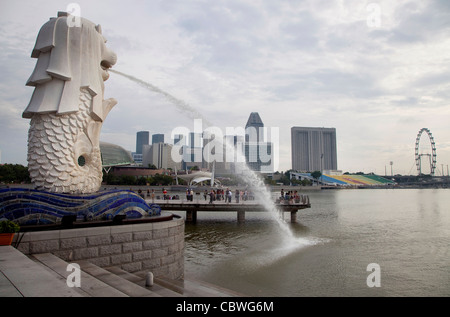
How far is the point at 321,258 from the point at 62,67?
47.0 feet

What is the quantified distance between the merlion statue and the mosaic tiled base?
2108 mm

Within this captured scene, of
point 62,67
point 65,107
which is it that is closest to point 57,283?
point 65,107

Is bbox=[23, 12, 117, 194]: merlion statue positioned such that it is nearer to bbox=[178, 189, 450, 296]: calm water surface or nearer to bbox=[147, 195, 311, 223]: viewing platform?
bbox=[178, 189, 450, 296]: calm water surface

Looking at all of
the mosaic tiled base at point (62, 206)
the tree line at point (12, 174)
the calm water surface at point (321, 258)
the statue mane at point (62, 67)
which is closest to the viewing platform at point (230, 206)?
the calm water surface at point (321, 258)

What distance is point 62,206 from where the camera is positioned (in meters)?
11.1

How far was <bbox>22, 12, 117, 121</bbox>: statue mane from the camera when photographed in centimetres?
1349

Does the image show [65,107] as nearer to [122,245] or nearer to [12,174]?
[122,245]

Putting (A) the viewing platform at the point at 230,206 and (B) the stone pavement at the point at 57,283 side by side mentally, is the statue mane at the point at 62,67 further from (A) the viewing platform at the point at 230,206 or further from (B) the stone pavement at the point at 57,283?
(A) the viewing platform at the point at 230,206

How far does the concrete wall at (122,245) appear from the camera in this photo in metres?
8.59

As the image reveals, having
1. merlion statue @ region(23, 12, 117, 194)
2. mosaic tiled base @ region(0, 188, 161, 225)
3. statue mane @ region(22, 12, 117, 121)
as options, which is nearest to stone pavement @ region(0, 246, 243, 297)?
mosaic tiled base @ region(0, 188, 161, 225)

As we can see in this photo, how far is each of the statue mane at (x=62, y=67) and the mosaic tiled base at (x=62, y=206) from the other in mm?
3917
